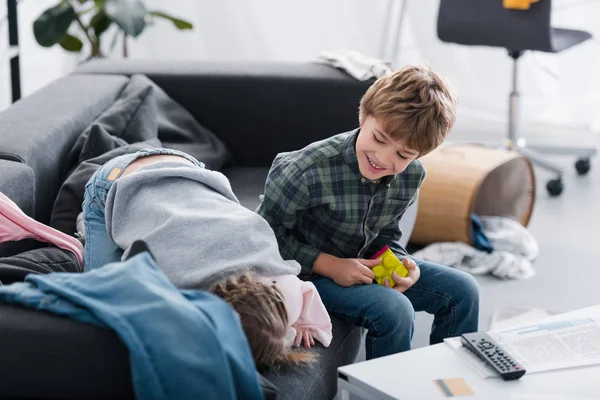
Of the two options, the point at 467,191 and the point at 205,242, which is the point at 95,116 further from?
the point at 467,191

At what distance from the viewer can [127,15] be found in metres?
3.64

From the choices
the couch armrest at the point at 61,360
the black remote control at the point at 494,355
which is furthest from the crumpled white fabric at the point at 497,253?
the couch armrest at the point at 61,360

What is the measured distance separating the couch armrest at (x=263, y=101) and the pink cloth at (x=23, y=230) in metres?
1.07

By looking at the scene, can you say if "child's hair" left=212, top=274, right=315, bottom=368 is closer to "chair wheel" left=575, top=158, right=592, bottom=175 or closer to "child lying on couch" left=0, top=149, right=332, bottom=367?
"child lying on couch" left=0, top=149, right=332, bottom=367

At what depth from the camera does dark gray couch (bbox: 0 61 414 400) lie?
1336mm

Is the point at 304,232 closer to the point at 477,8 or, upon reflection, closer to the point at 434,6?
the point at 477,8

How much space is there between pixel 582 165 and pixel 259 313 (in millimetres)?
2712

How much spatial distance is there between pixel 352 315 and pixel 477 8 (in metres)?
2.02

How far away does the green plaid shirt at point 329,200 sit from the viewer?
1.98 metres

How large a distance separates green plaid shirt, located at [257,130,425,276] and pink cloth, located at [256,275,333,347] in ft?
0.73

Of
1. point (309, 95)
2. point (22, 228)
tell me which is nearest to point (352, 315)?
point (22, 228)

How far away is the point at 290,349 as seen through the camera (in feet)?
5.58

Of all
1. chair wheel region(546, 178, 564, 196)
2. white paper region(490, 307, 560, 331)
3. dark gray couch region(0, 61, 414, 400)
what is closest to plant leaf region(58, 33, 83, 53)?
dark gray couch region(0, 61, 414, 400)

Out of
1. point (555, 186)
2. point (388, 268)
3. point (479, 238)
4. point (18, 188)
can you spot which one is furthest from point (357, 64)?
point (18, 188)
